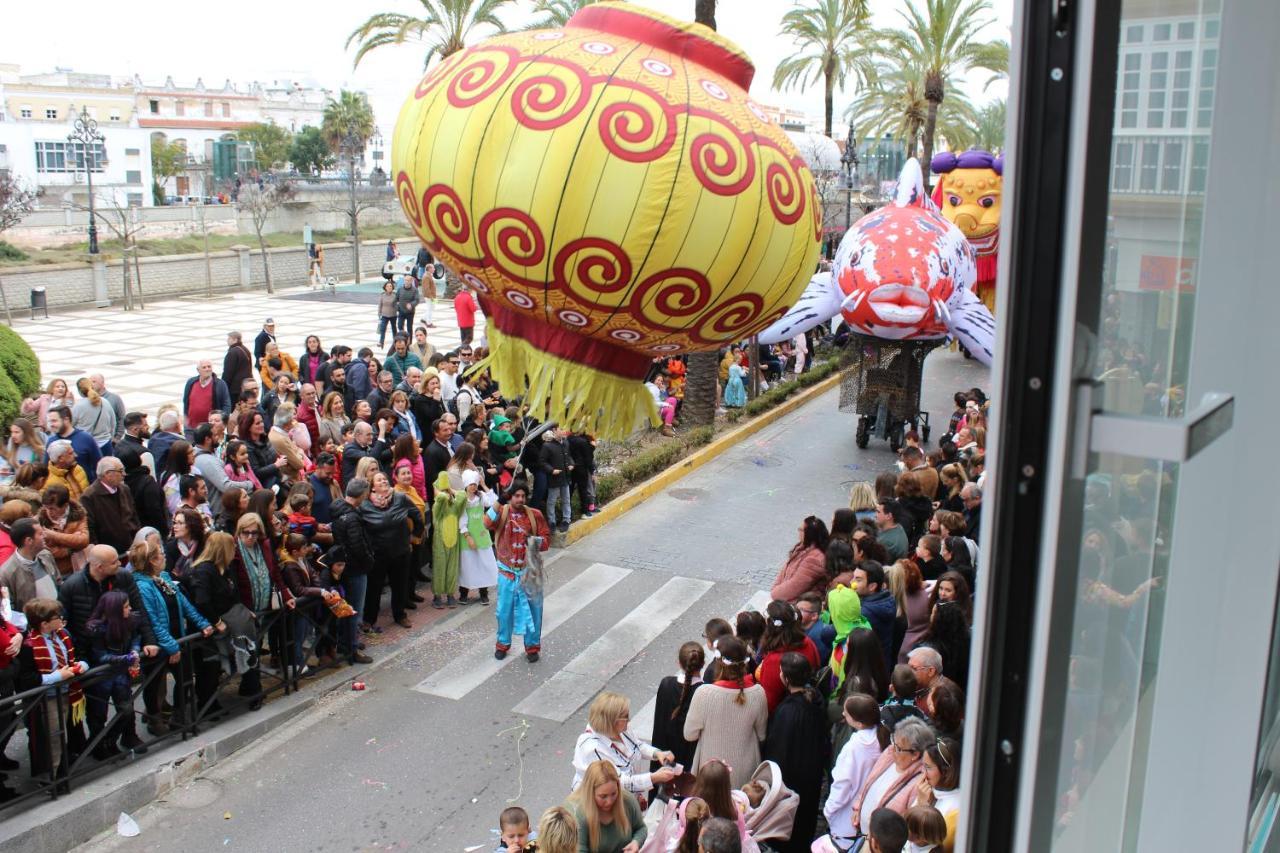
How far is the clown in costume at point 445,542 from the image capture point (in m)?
10.2

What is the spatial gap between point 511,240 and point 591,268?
0.39 metres

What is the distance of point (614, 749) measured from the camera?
19.4 feet

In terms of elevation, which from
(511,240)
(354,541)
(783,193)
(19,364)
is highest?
(783,193)

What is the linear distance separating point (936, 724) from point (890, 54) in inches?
1223

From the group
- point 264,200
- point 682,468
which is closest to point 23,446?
point 682,468

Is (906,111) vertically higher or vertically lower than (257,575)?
higher

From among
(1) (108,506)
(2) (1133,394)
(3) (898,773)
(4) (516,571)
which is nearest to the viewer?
(2) (1133,394)

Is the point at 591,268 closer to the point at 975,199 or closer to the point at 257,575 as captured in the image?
the point at 257,575

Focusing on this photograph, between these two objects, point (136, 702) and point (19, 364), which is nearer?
point (136, 702)

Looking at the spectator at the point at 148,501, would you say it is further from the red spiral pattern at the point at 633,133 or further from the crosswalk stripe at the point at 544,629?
the red spiral pattern at the point at 633,133

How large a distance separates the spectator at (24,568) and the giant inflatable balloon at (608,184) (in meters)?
3.49

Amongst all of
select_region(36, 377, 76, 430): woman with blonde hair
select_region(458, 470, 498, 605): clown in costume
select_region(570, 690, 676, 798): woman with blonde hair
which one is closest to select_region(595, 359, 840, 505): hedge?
select_region(458, 470, 498, 605): clown in costume

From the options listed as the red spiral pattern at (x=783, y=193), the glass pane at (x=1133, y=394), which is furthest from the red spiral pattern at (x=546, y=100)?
the glass pane at (x=1133, y=394)

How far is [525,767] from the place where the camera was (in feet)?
26.3
